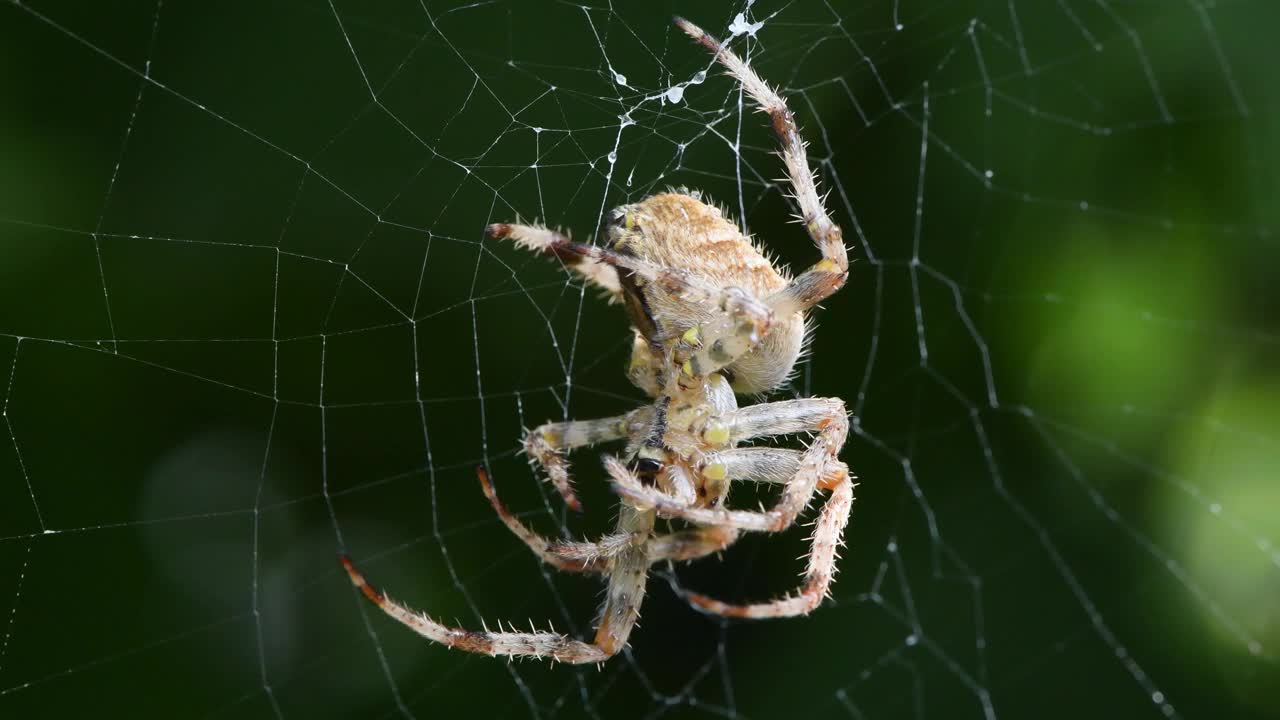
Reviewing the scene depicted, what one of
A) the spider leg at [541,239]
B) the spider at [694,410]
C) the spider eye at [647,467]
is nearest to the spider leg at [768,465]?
the spider at [694,410]

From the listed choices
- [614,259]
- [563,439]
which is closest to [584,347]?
[563,439]

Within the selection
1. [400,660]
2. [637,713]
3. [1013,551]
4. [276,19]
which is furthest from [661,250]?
[1013,551]

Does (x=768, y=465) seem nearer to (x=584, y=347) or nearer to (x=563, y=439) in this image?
(x=563, y=439)

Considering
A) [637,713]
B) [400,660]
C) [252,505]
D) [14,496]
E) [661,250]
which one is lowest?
[637,713]

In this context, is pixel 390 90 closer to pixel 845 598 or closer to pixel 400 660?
pixel 400 660

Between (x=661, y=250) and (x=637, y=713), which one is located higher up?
(x=661, y=250)

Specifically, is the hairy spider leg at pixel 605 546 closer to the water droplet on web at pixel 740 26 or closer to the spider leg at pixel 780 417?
the spider leg at pixel 780 417

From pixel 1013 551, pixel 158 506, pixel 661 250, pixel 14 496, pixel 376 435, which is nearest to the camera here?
pixel 661 250

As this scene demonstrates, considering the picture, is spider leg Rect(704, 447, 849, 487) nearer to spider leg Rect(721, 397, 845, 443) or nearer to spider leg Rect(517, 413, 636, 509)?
spider leg Rect(721, 397, 845, 443)
